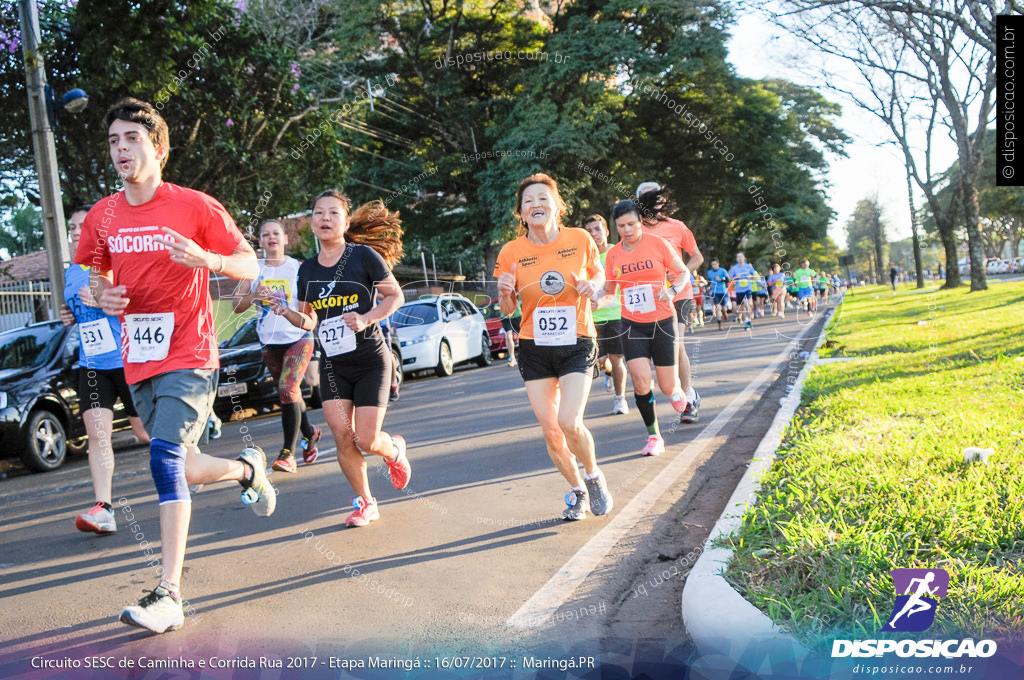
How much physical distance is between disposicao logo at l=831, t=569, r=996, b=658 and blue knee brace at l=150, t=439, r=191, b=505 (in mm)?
2738

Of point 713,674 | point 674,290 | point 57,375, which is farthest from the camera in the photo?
point 57,375

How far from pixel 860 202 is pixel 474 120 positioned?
3487cm

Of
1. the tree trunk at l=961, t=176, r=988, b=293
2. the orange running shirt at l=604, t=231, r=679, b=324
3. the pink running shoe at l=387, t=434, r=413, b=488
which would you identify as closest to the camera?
the pink running shoe at l=387, t=434, r=413, b=488

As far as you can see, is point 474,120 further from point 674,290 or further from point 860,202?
point 860,202

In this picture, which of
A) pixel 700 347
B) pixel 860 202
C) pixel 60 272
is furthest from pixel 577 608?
pixel 860 202

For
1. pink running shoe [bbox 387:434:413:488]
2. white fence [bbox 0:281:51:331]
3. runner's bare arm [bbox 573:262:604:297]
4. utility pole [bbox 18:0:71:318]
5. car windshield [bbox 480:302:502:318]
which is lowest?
pink running shoe [bbox 387:434:413:488]

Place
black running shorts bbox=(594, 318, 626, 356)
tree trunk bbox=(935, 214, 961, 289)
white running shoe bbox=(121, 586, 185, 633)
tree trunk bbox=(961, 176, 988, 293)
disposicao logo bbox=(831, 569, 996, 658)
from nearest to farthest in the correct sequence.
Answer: disposicao logo bbox=(831, 569, 996, 658)
white running shoe bbox=(121, 586, 185, 633)
black running shorts bbox=(594, 318, 626, 356)
tree trunk bbox=(961, 176, 988, 293)
tree trunk bbox=(935, 214, 961, 289)

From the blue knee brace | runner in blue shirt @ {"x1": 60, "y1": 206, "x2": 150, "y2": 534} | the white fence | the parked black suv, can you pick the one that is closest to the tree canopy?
the white fence

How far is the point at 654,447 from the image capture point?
6582mm

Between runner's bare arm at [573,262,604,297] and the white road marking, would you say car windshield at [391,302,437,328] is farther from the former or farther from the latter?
runner's bare arm at [573,262,604,297]

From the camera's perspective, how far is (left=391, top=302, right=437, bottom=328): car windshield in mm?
15859

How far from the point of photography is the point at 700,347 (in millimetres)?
16312

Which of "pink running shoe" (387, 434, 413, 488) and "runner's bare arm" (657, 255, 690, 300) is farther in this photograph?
"runner's bare arm" (657, 255, 690, 300)

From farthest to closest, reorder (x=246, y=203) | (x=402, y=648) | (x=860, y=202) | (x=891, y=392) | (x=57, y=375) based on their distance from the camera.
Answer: (x=860, y=202), (x=246, y=203), (x=57, y=375), (x=891, y=392), (x=402, y=648)
